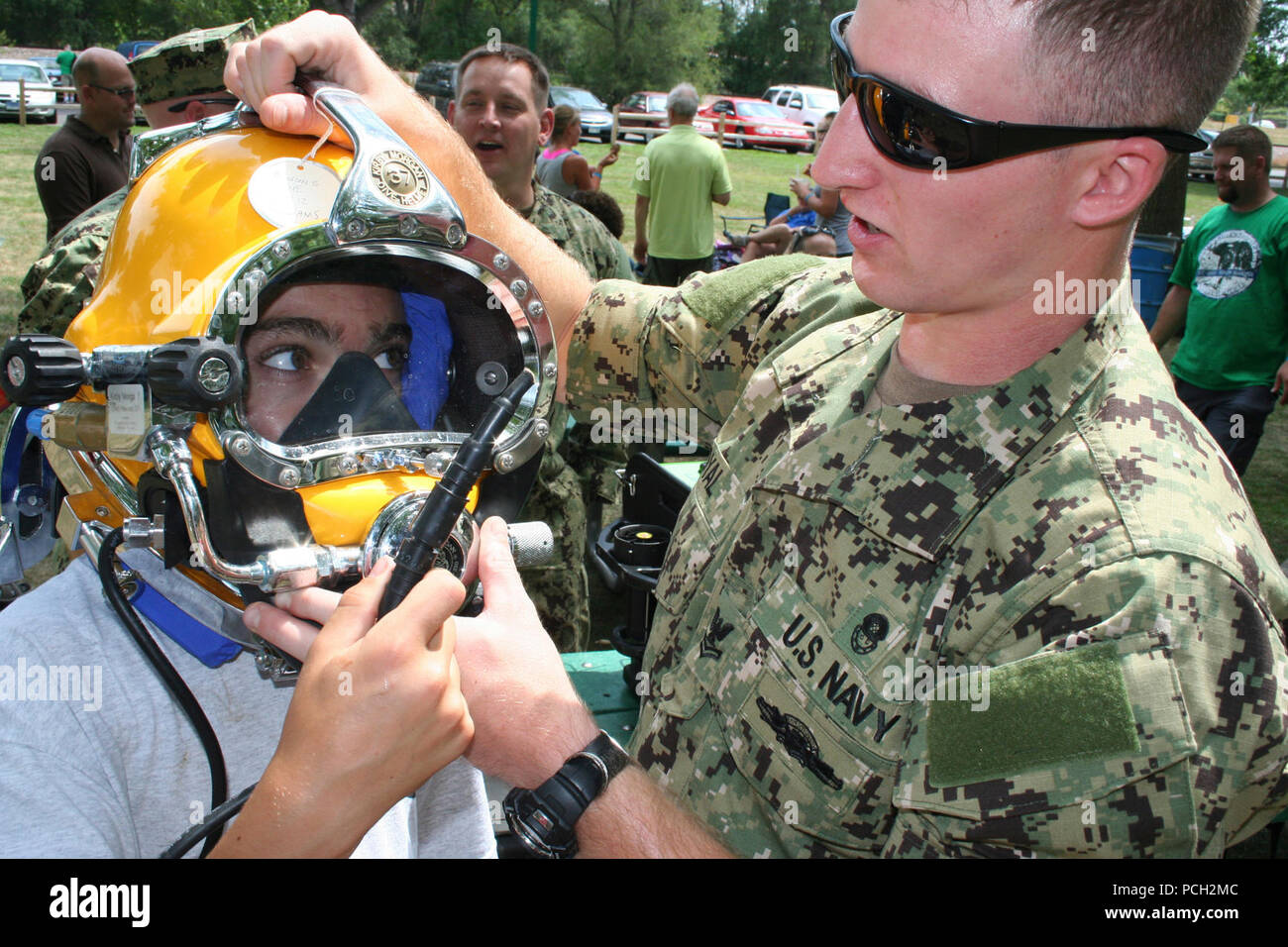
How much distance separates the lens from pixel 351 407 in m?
1.88

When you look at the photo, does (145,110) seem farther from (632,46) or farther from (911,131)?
(632,46)

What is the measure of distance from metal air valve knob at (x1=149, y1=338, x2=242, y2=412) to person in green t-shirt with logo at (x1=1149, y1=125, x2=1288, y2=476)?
249 inches

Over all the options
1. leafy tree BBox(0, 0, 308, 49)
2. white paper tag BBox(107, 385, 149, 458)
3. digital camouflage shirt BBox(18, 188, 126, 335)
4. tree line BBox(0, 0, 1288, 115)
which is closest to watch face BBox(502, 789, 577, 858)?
white paper tag BBox(107, 385, 149, 458)

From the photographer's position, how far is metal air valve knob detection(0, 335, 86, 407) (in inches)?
60.0

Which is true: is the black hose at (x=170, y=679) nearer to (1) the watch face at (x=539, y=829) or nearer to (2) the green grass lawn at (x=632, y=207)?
(1) the watch face at (x=539, y=829)

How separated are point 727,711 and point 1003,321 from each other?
0.80m

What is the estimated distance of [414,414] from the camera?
2.08 metres

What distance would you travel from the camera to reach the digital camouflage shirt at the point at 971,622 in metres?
1.34

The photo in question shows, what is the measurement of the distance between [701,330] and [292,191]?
3.00 feet

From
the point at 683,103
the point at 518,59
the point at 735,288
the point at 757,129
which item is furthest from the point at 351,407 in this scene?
the point at 757,129

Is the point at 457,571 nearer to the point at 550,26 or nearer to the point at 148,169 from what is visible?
the point at 148,169

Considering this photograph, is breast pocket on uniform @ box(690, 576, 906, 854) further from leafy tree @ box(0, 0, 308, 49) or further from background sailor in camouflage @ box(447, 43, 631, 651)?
leafy tree @ box(0, 0, 308, 49)

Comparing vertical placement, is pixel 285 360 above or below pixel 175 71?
below
